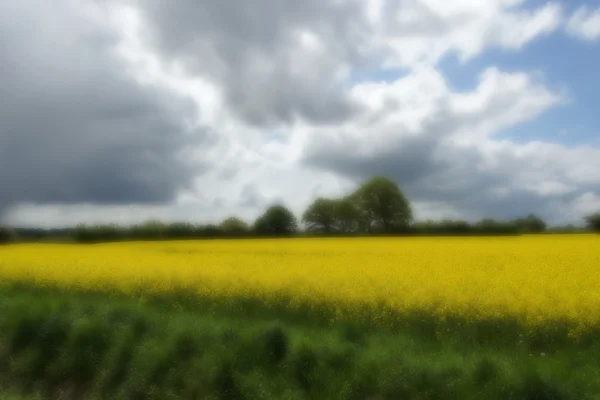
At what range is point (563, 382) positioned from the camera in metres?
6.56

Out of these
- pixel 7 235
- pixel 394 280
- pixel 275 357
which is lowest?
pixel 275 357

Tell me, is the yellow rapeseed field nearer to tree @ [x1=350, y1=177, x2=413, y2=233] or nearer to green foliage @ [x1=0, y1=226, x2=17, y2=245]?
green foliage @ [x1=0, y1=226, x2=17, y2=245]

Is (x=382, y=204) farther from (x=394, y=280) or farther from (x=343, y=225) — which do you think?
(x=394, y=280)

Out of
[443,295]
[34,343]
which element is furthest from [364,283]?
[34,343]

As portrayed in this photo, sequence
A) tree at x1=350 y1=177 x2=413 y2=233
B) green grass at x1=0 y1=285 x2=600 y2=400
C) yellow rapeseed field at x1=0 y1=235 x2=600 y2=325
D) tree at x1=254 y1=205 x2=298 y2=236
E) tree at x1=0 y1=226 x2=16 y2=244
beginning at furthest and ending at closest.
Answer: tree at x1=350 y1=177 x2=413 y2=233 → tree at x1=254 y1=205 x2=298 y2=236 → tree at x1=0 y1=226 x2=16 y2=244 → yellow rapeseed field at x1=0 y1=235 x2=600 y2=325 → green grass at x1=0 y1=285 x2=600 y2=400

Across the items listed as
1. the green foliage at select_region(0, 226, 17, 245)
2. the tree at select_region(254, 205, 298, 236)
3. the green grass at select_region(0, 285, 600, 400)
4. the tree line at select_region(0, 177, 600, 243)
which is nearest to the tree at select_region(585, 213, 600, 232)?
the tree line at select_region(0, 177, 600, 243)

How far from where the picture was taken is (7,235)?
32.8 metres

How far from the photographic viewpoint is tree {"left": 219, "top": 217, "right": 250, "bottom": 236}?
35250 millimetres

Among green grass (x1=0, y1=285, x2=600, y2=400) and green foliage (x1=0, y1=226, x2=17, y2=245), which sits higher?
green foliage (x1=0, y1=226, x2=17, y2=245)

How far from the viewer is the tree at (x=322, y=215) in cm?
4112

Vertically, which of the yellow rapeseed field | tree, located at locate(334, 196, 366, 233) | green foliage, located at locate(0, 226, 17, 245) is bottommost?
the yellow rapeseed field

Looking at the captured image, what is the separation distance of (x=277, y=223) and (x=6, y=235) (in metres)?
18.0

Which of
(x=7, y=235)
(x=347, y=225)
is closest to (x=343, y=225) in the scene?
(x=347, y=225)

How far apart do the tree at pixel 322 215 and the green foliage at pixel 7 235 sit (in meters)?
20.9
